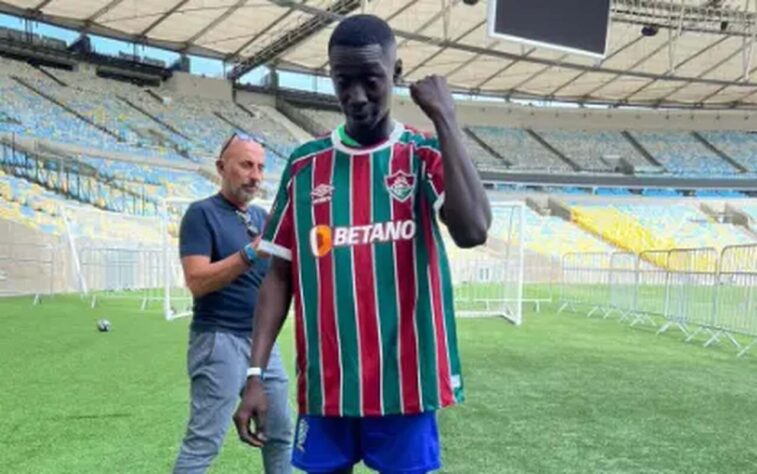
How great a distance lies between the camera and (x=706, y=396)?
5.87 meters

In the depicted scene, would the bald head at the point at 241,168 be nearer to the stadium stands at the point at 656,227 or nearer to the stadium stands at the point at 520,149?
the stadium stands at the point at 656,227

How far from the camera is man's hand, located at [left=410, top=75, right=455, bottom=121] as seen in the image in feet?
4.55

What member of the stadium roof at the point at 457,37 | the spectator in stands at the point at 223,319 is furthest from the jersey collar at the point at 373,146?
the stadium roof at the point at 457,37

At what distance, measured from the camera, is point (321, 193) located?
61.0 inches

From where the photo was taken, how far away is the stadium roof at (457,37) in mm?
23328

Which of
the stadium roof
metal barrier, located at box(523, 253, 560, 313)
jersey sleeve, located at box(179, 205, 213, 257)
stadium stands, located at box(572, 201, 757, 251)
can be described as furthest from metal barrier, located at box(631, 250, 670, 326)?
stadium stands, located at box(572, 201, 757, 251)

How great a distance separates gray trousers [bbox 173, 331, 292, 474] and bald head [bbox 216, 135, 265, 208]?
0.58 metres

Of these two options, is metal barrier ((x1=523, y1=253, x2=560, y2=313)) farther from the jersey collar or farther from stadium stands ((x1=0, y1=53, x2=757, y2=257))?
the jersey collar

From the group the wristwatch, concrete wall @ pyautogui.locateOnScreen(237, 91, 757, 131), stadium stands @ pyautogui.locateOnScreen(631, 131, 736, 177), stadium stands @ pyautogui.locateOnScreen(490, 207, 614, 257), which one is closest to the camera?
the wristwatch

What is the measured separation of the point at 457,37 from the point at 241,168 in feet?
89.5

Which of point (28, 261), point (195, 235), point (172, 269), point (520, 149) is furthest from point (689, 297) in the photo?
point (520, 149)

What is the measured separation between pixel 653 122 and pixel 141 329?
1742 inches

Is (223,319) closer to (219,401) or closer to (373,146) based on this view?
(219,401)

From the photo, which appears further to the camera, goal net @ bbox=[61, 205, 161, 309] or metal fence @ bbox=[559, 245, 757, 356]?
goal net @ bbox=[61, 205, 161, 309]
